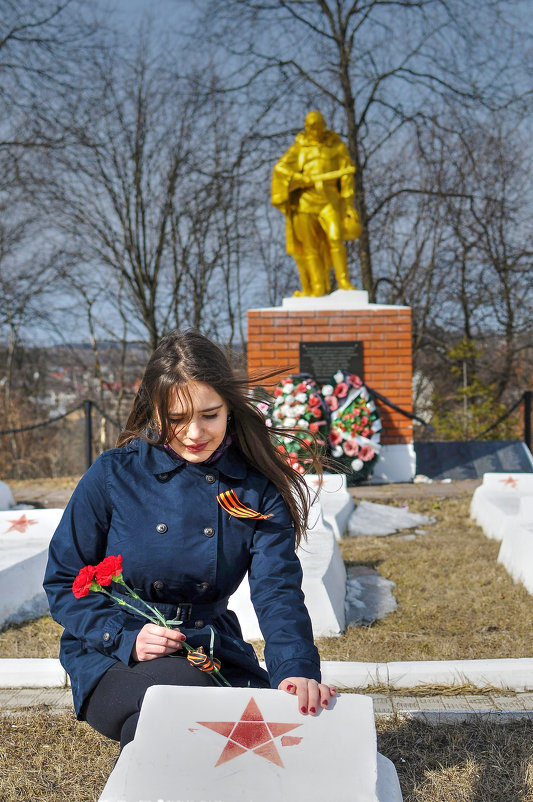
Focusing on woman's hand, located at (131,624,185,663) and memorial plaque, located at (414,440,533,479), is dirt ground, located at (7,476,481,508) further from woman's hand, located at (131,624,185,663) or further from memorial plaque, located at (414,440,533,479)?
woman's hand, located at (131,624,185,663)

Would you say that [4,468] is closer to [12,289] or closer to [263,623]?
[12,289]

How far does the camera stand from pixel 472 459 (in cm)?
920

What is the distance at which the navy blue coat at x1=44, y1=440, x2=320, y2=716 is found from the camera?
1901mm

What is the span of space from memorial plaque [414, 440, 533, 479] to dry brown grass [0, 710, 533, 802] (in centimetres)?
648

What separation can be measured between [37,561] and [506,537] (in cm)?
269

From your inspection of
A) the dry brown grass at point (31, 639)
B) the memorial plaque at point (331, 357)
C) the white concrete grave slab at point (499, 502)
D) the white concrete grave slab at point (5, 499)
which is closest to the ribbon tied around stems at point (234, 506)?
the dry brown grass at point (31, 639)

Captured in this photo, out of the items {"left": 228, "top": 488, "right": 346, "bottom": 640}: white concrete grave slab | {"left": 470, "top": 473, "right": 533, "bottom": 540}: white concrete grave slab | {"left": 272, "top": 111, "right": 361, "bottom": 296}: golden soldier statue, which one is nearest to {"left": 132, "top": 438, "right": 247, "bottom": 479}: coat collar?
{"left": 228, "top": 488, "right": 346, "bottom": 640}: white concrete grave slab

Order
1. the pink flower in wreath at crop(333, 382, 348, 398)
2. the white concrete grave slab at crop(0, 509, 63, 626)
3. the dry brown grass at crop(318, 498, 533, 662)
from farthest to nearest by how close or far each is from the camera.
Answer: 1. the pink flower in wreath at crop(333, 382, 348, 398)
2. the white concrete grave slab at crop(0, 509, 63, 626)
3. the dry brown grass at crop(318, 498, 533, 662)

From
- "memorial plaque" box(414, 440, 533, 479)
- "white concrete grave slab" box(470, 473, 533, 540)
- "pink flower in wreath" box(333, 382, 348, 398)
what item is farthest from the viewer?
"memorial plaque" box(414, 440, 533, 479)

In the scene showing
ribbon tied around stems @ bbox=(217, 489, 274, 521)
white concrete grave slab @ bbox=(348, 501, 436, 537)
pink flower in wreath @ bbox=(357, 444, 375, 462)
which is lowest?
white concrete grave slab @ bbox=(348, 501, 436, 537)

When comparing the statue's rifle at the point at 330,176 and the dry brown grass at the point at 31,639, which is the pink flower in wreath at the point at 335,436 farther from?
the dry brown grass at the point at 31,639

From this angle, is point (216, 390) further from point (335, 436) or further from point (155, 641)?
point (335, 436)

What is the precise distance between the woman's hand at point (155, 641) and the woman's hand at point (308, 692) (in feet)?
0.86

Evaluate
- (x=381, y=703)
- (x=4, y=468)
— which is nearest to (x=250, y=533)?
(x=381, y=703)
